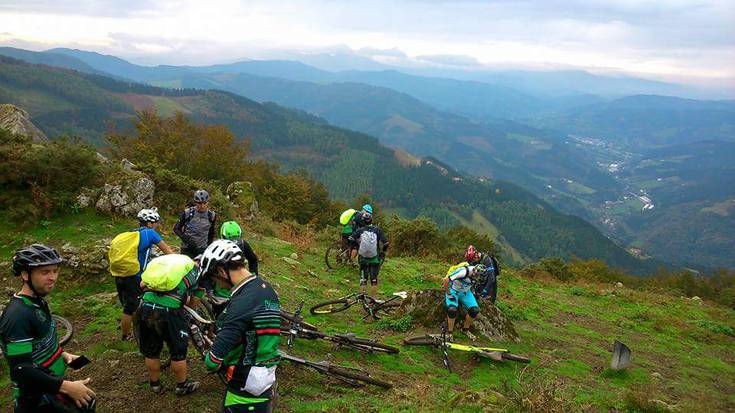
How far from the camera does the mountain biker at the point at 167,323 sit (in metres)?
5.71

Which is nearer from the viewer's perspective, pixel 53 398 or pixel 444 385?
pixel 53 398

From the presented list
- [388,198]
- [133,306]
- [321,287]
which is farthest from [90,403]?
[388,198]

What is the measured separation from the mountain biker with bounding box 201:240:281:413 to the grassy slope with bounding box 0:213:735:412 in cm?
259

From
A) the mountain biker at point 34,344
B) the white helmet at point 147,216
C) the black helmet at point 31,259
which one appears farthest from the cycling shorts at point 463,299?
the black helmet at point 31,259

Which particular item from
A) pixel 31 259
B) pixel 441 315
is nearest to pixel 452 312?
pixel 441 315

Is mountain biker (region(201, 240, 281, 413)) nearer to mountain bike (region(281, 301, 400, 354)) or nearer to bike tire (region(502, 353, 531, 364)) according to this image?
mountain bike (region(281, 301, 400, 354))

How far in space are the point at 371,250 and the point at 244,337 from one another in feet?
28.3

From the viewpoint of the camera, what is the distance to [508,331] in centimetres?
1150

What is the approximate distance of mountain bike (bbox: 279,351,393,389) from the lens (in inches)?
275

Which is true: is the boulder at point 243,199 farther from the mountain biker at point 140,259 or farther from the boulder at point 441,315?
the mountain biker at point 140,259

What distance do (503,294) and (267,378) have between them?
15066 millimetres

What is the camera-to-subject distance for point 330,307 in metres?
11.6

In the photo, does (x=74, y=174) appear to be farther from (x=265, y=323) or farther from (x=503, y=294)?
(x=503, y=294)

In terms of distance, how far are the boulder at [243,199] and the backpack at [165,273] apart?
1660cm
